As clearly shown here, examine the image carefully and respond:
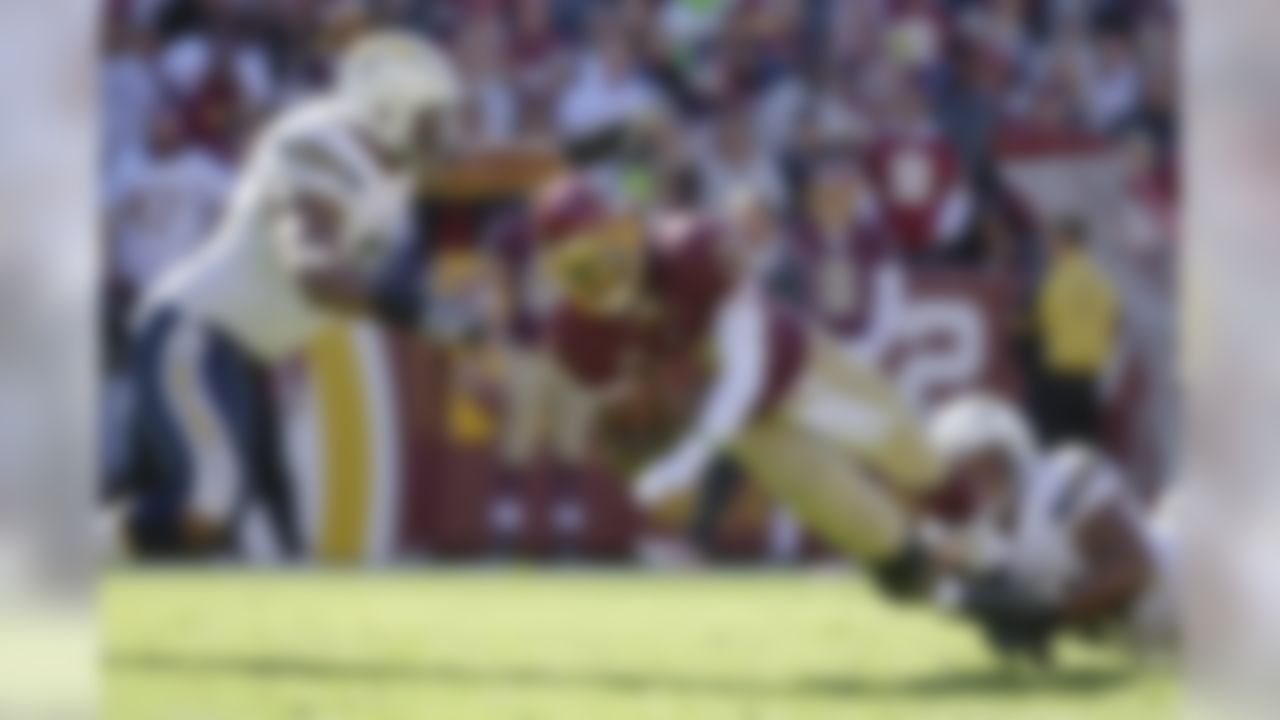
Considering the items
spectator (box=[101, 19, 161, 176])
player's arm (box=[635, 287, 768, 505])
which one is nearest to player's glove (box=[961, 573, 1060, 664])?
player's arm (box=[635, 287, 768, 505])

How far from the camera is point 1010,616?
336cm

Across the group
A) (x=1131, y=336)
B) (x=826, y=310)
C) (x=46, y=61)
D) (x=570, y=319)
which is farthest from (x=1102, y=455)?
(x=46, y=61)

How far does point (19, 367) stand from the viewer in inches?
132

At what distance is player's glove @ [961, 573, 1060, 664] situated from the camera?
3350 mm

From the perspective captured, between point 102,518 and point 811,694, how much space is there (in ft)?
2.82

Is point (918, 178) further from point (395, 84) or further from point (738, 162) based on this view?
point (395, 84)

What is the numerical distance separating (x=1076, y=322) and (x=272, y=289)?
37.6 inches

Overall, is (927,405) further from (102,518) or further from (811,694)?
(102,518)

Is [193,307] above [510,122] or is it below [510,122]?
below

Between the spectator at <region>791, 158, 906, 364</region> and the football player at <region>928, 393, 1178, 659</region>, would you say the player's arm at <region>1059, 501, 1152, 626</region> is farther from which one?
the spectator at <region>791, 158, 906, 364</region>

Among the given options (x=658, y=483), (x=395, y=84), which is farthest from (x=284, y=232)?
(x=658, y=483)

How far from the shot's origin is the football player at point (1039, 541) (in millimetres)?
3312

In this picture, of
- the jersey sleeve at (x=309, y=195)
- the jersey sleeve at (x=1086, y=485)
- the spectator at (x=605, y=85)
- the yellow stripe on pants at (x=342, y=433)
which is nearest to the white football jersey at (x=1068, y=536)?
the jersey sleeve at (x=1086, y=485)

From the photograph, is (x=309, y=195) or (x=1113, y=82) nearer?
(x=1113, y=82)
